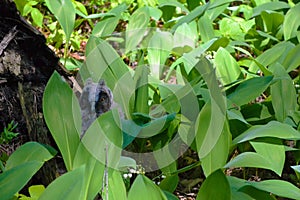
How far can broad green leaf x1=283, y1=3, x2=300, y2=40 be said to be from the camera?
2.41 m

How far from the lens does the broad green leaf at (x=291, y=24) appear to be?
2.41m

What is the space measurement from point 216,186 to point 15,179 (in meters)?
0.45

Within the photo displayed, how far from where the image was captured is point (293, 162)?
76.1 inches

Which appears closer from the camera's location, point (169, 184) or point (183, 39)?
point (169, 184)

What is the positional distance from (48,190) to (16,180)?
10 cm

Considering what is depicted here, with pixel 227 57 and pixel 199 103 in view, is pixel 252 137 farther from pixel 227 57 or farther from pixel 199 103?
pixel 227 57

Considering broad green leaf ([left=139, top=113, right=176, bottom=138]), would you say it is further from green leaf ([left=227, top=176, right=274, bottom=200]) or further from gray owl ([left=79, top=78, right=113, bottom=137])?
green leaf ([left=227, top=176, right=274, bottom=200])

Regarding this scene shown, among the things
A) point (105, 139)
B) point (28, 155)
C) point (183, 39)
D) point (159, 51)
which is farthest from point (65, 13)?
point (105, 139)

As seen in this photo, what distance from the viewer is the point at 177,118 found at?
171 cm

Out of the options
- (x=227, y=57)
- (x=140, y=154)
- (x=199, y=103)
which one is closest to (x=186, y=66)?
(x=227, y=57)

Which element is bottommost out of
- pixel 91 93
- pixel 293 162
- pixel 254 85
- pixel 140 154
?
pixel 293 162

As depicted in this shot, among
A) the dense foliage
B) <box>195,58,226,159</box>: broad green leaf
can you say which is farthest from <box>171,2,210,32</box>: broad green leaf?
<box>195,58,226,159</box>: broad green leaf

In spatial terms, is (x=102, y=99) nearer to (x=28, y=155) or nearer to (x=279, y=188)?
(x=28, y=155)

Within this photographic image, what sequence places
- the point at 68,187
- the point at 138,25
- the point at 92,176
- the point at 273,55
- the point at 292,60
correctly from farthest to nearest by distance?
1. the point at 138,25
2. the point at 273,55
3. the point at 292,60
4. the point at 92,176
5. the point at 68,187
